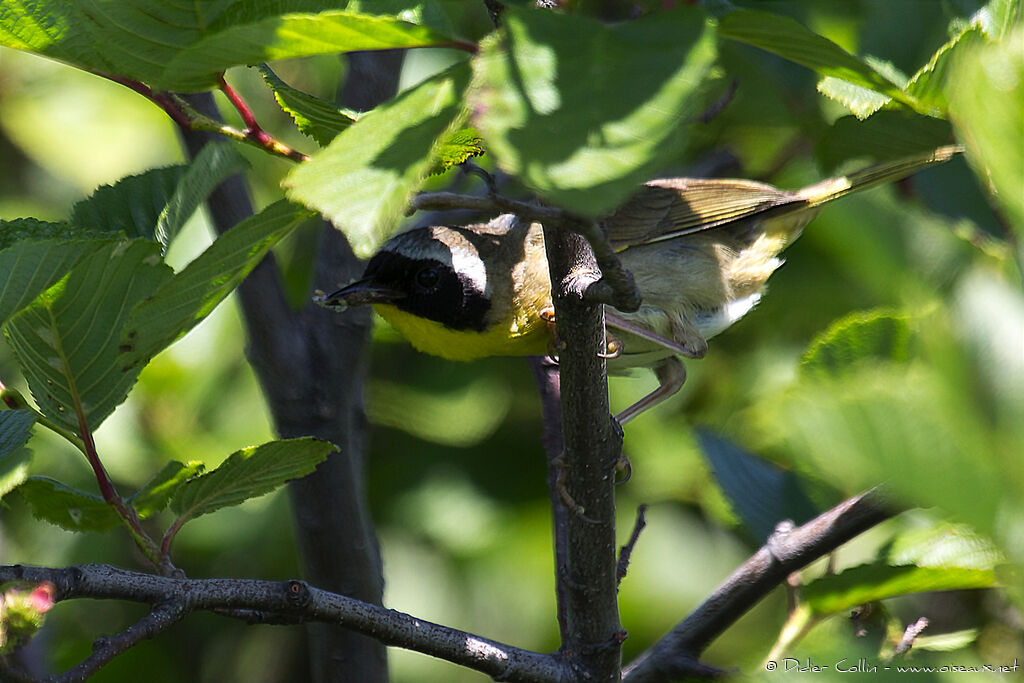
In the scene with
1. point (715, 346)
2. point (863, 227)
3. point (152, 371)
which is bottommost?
point (863, 227)

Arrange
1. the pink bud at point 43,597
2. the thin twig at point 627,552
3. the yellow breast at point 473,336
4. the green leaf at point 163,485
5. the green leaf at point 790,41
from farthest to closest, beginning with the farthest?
the yellow breast at point 473,336, the thin twig at point 627,552, the green leaf at point 163,485, the pink bud at point 43,597, the green leaf at point 790,41

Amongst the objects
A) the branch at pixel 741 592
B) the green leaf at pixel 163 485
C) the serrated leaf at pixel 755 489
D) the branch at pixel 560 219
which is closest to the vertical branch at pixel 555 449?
the branch at pixel 741 592

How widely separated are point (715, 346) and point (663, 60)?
2.81m

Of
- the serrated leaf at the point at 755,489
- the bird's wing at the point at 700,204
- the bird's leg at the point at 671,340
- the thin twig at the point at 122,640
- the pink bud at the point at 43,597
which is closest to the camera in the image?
the pink bud at the point at 43,597

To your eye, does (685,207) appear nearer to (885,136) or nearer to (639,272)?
(639,272)

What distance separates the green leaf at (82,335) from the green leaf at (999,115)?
43.6 inches

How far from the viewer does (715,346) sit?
352 cm

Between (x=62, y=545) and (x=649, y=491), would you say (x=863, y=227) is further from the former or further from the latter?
(x=62, y=545)

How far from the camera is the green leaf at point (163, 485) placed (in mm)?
1568

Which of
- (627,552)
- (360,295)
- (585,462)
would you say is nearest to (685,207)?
(360,295)

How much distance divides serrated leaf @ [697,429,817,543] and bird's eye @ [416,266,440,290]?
2.55ft

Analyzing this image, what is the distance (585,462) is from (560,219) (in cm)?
61

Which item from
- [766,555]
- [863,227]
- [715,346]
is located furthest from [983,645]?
[863,227]

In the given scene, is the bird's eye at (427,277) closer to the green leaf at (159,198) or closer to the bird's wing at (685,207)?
the bird's wing at (685,207)
